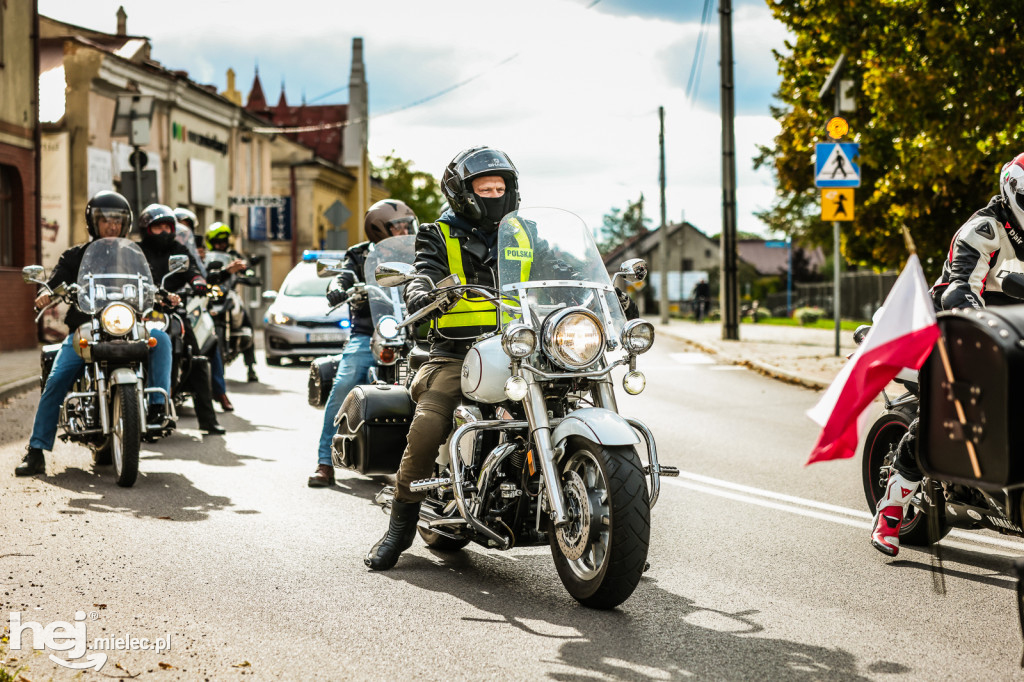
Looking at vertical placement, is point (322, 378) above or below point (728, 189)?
below

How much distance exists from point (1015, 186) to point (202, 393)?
24.8 feet

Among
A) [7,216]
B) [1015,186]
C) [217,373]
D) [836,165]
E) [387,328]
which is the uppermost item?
[836,165]

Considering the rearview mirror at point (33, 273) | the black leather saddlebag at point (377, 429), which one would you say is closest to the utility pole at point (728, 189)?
the rearview mirror at point (33, 273)

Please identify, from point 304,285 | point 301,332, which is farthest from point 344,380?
point 304,285

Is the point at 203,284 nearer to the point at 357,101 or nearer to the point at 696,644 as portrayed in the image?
the point at 696,644

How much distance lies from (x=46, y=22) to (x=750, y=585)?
33054mm

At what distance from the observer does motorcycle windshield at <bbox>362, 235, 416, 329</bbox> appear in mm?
7891

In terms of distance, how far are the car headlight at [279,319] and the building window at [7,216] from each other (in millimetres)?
7789

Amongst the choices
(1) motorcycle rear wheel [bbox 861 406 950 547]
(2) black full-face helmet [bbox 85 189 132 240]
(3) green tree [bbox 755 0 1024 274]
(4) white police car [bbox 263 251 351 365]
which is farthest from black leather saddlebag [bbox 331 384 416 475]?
(4) white police car [bbox 263 251 351 365]

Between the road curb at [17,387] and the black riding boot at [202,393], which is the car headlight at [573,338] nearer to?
the black riding boot at [202,393]

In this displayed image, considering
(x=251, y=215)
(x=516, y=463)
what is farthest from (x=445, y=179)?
(x=251, y=215)

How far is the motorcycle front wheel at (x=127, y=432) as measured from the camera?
26.4ft

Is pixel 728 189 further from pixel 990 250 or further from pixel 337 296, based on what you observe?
pixel 990 250

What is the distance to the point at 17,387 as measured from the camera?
1522 cm
